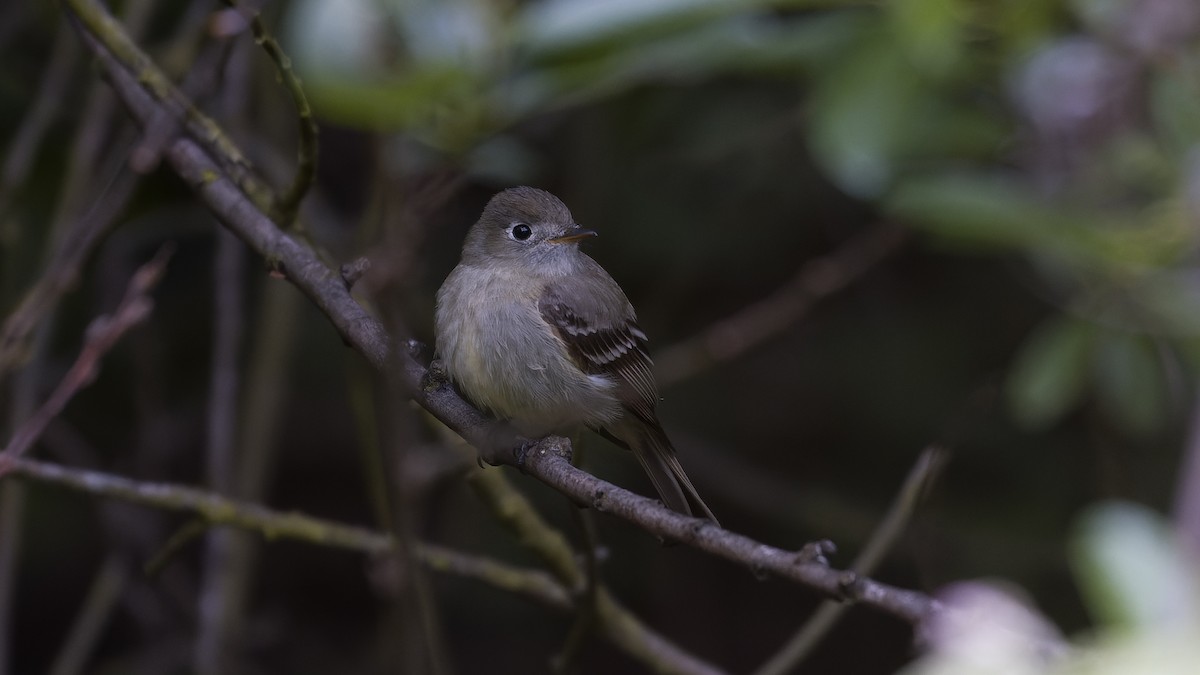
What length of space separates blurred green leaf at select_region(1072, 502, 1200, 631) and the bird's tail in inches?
42.7

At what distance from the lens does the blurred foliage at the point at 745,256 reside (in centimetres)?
325

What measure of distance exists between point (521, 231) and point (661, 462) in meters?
0.73

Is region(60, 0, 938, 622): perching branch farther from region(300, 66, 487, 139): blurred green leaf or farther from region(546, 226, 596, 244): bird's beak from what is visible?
region(546, 226, 596, 244): bird's beak

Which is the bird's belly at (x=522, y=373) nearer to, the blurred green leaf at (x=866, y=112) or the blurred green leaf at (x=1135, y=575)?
the blurred green leaf at (x=866, y=112)

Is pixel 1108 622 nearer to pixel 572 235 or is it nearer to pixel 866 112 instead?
pixel 572 235

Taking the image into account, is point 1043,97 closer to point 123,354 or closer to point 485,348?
point 485,348

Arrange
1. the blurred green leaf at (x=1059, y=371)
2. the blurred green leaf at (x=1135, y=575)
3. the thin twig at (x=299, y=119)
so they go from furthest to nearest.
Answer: the blurred green leaf at (x=1059, y=371) → the thin twig at (x=299, y=119) → the blurred green leaf at (x=1135, y=575)

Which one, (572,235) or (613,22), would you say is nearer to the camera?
(613,22)

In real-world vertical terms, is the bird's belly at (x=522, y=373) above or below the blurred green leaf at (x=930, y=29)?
below

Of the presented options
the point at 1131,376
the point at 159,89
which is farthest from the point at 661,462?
the point at 1131,376

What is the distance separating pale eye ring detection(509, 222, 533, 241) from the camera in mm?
3404

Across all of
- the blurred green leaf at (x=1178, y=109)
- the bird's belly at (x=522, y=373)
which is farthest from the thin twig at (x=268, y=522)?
the blurred green leaf at (x=1178, y=109)

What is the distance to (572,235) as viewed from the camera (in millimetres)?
3139

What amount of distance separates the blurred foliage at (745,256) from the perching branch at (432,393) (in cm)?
25
